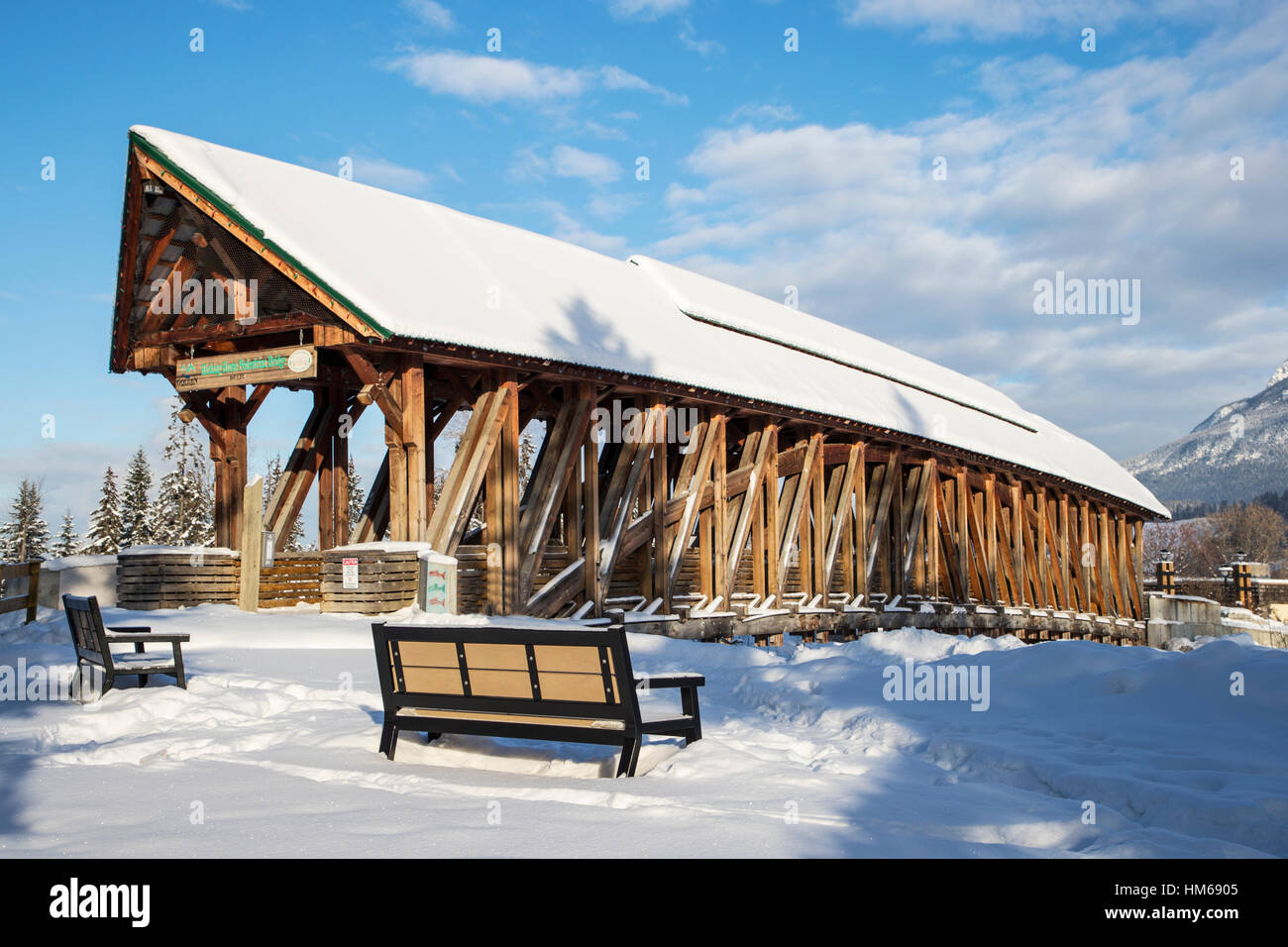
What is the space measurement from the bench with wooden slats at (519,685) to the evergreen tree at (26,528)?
52720 mm

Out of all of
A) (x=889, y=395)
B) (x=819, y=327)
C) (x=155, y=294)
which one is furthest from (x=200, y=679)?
(x=819, y=327)

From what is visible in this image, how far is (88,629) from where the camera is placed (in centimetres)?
861

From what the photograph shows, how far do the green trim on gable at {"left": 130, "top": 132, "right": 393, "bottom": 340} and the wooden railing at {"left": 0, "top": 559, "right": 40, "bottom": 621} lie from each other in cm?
496

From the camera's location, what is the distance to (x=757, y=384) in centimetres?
2009

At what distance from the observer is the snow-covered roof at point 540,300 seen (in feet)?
46.6

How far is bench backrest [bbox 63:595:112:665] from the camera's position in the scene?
8188 millimetres

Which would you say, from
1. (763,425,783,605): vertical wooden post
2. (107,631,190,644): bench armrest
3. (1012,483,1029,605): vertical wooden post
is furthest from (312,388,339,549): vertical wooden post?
(1012,483,1029,605): vertical wooden post

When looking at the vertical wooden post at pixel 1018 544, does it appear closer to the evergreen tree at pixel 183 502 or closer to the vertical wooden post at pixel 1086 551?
the vertical wooden post at pixel 1086 551

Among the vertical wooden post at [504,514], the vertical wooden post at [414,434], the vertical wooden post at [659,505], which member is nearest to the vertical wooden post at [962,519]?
the vertical wooden post at [659,505]

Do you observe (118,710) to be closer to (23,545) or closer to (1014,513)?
(1014,513)

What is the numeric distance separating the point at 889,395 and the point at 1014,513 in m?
5.89

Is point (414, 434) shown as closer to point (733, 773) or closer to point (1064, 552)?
point (733, 773)

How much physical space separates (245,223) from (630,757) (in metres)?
10.3
